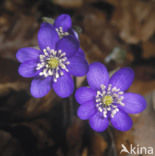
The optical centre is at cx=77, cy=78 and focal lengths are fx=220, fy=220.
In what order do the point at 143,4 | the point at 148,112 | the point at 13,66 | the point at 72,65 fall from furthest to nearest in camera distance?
the point at 143,4
the point at 13,66
the point at 148,112
the point at 72,65

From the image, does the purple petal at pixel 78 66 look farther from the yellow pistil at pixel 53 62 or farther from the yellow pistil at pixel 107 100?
the yellow pistil at pixel 107 100

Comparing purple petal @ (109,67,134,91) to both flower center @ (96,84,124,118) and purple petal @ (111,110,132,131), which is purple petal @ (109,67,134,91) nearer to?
flower center @ (96,84,124,118)

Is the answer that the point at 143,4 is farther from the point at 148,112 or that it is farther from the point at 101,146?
the point at 101,146

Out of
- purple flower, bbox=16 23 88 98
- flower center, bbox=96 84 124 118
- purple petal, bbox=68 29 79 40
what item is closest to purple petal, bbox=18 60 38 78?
purple flower, bbox=16 23 88 98

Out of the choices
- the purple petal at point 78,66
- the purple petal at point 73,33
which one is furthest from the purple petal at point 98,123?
the purple petal at point 73,33

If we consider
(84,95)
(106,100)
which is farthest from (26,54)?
(106,100)

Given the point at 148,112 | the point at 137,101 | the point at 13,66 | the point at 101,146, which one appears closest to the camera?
the point at 137,101

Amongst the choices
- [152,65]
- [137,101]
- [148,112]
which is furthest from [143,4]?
[137,101]
